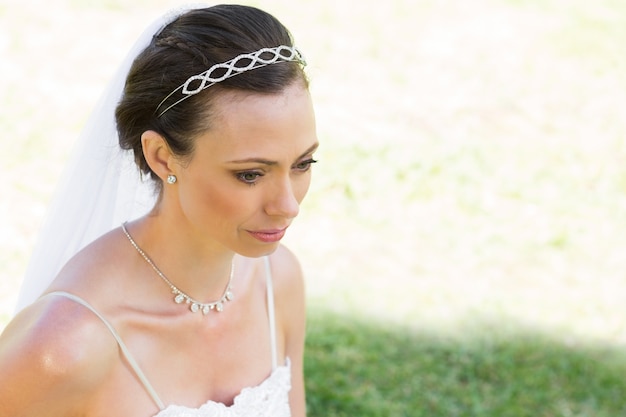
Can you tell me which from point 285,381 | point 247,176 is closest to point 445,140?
point 285,381

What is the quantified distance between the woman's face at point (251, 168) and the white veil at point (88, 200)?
1.59ft

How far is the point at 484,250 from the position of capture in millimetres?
6539

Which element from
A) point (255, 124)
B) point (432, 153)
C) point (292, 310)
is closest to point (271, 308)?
point (292, 310)

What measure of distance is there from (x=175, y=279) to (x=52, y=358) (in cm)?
51

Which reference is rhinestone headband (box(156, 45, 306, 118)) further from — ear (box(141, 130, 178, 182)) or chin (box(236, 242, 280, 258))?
chin (box(236, 242, 280, 258))

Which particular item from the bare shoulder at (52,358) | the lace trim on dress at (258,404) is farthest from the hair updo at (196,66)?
the lace trim on dress at (258,404)

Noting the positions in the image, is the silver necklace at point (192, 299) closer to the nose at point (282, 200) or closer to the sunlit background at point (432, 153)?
the nose at point (282, 200)

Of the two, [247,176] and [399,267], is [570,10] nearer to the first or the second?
[399,267]

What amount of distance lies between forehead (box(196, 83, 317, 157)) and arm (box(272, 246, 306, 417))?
0.78 m

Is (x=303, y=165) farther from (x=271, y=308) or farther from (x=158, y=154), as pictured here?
(x=271, y=308)

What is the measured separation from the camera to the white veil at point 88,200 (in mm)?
3068

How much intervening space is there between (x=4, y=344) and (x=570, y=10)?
28.8 feet

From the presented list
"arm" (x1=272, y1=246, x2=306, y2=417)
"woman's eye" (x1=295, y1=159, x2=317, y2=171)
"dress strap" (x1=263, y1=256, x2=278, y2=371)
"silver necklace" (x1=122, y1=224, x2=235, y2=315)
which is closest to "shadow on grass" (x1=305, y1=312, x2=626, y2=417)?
"arm" (x1=272, y1=246, x2=306, y2=417)

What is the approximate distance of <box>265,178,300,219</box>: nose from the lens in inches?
101
